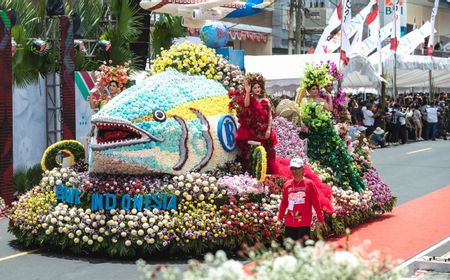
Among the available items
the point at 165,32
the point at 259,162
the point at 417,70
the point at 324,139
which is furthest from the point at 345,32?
the point at 259,162

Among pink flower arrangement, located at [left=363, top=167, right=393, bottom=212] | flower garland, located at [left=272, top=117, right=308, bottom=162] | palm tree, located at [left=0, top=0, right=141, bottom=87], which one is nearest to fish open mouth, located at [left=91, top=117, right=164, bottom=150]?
flower garland, located at [left=272, top=117, right=308, bottom=162]

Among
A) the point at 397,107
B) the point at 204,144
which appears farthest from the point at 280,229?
the point at 397,107

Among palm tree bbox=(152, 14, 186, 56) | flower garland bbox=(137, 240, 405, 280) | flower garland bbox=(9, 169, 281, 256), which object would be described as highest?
palm tree bbox=(152, 14, 186, 56)

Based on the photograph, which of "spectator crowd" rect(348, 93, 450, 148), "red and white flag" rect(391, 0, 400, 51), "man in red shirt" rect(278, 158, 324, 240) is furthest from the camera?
"red and white flag" rect(391, 0, 400, 51)

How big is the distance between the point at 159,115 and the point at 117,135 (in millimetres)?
629

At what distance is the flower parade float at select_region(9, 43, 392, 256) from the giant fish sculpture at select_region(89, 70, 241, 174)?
14 millimetres

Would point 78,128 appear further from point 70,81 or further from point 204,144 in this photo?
point 204,144

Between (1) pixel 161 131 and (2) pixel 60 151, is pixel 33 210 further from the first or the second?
(1) pixel 161 131

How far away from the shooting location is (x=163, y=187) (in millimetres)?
10984

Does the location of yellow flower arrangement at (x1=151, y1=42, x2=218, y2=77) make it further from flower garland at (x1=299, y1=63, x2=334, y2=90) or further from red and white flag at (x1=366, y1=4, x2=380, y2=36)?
red and white flag at (x1=366, y1=4, x2=380, y2=36)

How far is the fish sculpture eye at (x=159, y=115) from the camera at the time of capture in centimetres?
1110

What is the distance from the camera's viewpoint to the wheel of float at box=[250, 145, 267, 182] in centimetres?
1129

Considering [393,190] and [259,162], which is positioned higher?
[259,162]

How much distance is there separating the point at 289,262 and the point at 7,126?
40.6 ft
